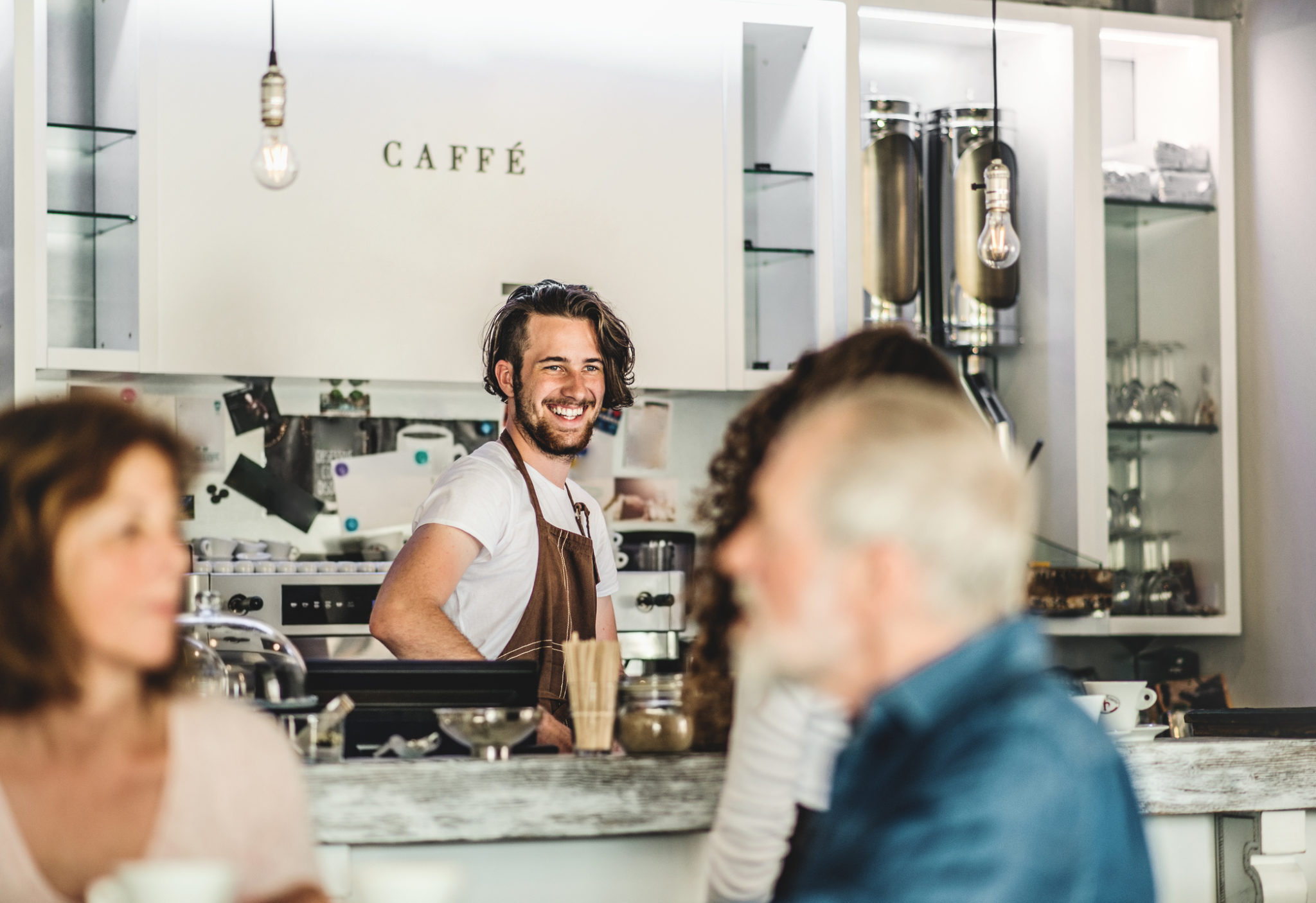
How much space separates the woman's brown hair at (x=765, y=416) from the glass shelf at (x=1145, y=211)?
2.97 meters

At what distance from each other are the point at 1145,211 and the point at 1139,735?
8.19 ft

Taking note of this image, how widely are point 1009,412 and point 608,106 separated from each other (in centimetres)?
145

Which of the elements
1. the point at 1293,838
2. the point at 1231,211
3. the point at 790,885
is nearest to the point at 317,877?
the point at 790,885

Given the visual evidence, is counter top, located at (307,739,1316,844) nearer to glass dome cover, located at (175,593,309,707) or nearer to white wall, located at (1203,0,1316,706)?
glass dome cover, located at (175,593,309,707)

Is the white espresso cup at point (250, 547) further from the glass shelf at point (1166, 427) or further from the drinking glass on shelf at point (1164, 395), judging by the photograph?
the drinking glass on shelf at point (1164, 395)

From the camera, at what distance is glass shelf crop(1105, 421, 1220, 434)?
4.30m

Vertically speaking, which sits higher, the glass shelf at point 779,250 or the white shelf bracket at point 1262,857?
the glass shelf at point 779,250

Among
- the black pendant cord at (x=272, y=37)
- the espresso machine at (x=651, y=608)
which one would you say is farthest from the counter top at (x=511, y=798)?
the espresso machine at (x=651, y=608)

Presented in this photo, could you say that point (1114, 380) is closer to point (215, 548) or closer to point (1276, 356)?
point (1276, 356)

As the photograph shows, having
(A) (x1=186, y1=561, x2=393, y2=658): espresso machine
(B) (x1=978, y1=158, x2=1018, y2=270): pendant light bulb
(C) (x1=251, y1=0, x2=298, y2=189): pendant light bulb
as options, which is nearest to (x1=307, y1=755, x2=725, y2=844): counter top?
(C) (x1=251, y1=0, x2=298, y2=189): pendant light bulb

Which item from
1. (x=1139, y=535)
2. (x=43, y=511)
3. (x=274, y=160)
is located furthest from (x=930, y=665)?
(x=1139, y=535)

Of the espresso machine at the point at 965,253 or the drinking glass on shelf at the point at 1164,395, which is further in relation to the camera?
the drinking glass on shelf at the point at 1164,395

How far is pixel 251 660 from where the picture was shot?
6.57 ft

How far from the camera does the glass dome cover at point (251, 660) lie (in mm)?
1991
